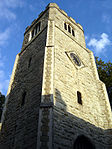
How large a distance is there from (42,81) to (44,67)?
1152 millimetres

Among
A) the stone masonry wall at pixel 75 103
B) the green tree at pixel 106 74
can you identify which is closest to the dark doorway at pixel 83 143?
the stone masonry wall at pixel 75 103

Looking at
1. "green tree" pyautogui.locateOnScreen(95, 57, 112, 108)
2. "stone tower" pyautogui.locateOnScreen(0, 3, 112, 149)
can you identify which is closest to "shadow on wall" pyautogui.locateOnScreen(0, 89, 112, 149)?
"stone tower" pyautogui.locateOnScreen(0, 3, 112, 149)

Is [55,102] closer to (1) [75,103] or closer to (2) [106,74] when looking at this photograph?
(1) [75,103]

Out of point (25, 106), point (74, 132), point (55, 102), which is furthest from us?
point (25, 106)

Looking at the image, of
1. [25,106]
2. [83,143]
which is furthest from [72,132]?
[25,106]

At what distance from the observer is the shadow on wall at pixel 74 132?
24.0 feet

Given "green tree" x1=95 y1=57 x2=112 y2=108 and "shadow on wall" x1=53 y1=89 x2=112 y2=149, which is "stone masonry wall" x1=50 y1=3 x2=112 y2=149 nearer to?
"shadow on wall" x1=53 y1=89 x2=112 y2=149

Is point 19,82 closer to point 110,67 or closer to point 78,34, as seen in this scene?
point 78,34

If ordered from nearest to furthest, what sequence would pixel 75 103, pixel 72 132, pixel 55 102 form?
pixel 72 132 → pixel 55 102 → pixel 75 103

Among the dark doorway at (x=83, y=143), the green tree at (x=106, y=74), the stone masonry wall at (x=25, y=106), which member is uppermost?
the green tree at (x=106, y=74)

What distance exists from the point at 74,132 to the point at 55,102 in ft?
6.08

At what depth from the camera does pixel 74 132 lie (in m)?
8.16

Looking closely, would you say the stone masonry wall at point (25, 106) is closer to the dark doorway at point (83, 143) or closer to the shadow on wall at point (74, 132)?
the shadow on wall at point (74, 132)

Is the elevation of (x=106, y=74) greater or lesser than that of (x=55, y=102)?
greater
